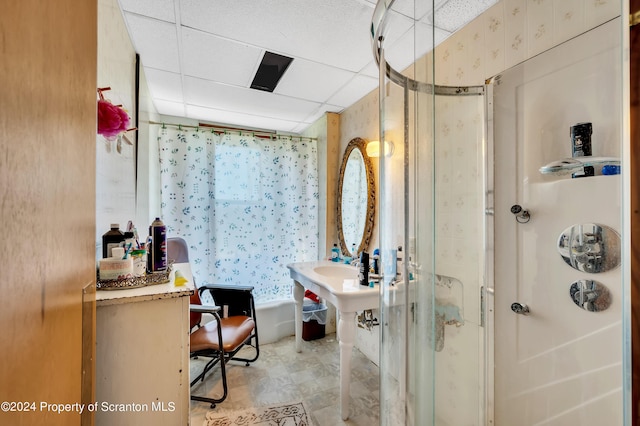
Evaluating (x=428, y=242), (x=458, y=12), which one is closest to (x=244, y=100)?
(x=458, y=12)

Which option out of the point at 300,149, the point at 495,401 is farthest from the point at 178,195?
the point at 495,401

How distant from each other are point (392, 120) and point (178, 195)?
2.12 metres

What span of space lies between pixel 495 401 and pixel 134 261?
5.69 feet

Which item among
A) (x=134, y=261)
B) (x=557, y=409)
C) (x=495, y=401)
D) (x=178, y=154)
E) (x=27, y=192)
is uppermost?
(x=178, y=154)

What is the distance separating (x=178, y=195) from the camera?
240cm

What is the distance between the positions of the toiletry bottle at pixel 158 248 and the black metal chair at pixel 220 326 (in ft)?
1.73

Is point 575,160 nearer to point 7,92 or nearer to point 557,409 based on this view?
point 557,409

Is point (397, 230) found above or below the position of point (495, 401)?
above

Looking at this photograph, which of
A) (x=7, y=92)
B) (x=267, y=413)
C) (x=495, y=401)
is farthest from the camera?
(x=267, y=413)

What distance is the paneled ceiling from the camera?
1264 mm

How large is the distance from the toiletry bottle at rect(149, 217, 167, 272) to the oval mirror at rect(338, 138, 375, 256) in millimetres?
1493

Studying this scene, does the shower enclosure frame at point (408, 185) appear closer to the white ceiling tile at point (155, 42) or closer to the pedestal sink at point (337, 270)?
the pedestal sink at point (337, 270)

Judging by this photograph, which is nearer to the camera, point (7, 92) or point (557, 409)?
point (7, 92)

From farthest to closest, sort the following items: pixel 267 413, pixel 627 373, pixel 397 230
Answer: pixel 267 413 < pixel 397 230 < pixel 627 373
